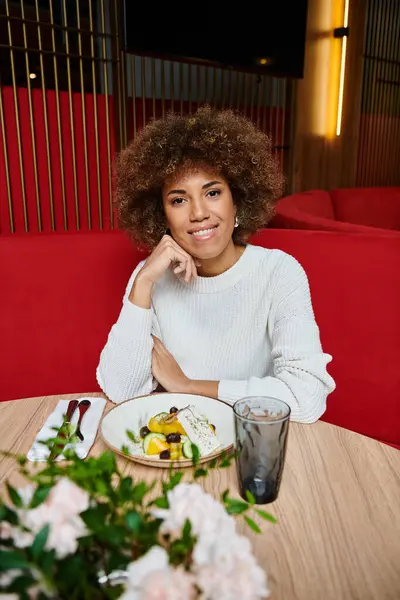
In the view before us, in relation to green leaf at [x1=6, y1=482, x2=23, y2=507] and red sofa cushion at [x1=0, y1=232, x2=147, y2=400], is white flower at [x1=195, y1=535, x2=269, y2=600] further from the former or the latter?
red sofa cushion at [x1=0, y1=232, x2=147, y2=400]

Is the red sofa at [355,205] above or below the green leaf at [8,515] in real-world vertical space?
below

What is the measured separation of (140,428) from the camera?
103 cm

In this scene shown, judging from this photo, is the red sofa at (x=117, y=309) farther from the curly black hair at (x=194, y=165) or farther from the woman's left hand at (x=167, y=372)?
the woman's left hand at (x=167, y=372)

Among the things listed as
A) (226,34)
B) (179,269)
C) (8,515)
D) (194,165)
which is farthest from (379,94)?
(8,515)

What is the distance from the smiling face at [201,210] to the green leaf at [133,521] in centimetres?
109

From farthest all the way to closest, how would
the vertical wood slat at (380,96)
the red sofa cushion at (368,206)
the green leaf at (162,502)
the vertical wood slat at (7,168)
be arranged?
the vertical wood slat at (380,96), the red sofa cushion at (368,206), the vertical wood slat at (7,168), the green leaf at (162,502)

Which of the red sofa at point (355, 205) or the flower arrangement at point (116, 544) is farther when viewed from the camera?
the red sofa at point (355, 205)

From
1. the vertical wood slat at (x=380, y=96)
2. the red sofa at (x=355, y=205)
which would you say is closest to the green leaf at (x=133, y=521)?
the red sofa at (x=355, y=205)

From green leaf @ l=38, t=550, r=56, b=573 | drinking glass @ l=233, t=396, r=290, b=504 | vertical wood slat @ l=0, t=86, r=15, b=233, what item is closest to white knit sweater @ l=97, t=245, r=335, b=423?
drinking glass @ l=233, t=396, r=290, b=504

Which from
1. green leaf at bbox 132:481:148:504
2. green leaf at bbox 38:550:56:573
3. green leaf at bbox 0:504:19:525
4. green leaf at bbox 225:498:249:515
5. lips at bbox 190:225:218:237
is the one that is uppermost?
lips at bbox 190:225:218:237

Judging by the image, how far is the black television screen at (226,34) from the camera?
11.3 feet

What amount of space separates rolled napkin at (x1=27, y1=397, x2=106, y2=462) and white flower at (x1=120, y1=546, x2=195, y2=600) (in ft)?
1.70

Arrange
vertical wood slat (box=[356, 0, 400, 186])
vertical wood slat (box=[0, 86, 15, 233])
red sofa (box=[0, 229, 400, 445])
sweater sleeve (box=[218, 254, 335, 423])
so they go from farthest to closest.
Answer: vertical wood slat (box=[356, 0, 400, 186]), vertical wood slat (box=[0, 86, 15, 233]), red sofa (box=[0, 229, 400, 445]), sweater sleeve (box=[218, 254, 335, 423])

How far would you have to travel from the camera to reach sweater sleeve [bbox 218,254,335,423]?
114 cm
